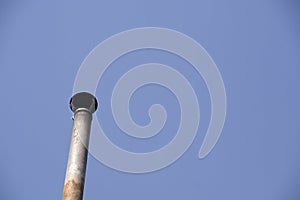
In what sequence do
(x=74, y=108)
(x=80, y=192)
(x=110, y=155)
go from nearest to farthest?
(x=80, y=192), (x=74, y=108), (x=110, y=155)

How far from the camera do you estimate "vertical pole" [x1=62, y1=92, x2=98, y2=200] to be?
9134mm

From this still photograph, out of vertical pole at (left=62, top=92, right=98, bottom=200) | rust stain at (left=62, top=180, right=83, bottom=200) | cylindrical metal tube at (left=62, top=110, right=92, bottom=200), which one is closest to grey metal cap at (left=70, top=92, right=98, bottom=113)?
vertical pole at (left=62, top=92, right=98, bottom=200)

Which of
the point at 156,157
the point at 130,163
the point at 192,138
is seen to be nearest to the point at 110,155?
the point at 130,163

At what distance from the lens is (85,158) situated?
967cm

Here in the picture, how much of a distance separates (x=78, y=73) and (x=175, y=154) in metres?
4.94

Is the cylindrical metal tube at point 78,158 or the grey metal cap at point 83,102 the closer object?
the cylindrical metal tube at point 78,158

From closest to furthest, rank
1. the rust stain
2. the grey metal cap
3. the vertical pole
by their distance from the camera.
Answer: the rust stain
the vertical pole
the grey metal cap

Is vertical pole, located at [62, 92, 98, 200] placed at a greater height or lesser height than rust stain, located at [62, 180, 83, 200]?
greater

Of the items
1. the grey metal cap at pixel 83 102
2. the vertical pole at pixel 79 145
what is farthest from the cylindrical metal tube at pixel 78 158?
the grey metal cap at pixel 83 102

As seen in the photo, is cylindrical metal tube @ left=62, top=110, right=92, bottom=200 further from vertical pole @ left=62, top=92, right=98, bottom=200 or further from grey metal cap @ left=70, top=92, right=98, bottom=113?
grey metal cap @ left=70, top=92, right=98, bottom=113

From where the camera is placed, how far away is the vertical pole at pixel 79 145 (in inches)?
360

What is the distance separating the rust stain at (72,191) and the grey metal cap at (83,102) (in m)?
2.12

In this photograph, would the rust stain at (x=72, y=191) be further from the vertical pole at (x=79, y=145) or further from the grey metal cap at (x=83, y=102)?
the grey metal cap at (x=83, y=102)

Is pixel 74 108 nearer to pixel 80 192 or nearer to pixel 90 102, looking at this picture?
pixel 90 102
